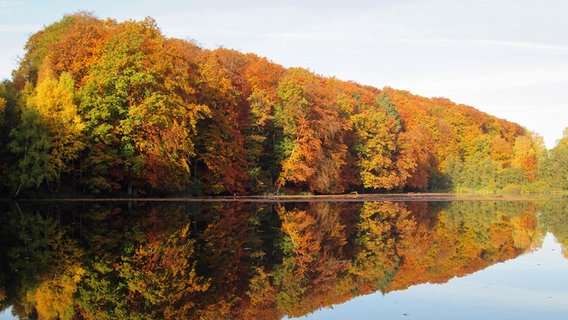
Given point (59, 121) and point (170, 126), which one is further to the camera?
point (170, 126)

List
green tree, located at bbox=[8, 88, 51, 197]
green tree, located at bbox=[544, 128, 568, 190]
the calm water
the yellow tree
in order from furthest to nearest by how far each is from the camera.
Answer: green tree, located at bbox=[544, 128, 568, 190] → the yellow tree → green tree, located at bbox=[8, 88, 51, 197] → the calm water

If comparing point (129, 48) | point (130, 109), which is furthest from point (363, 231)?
point (129, 48)

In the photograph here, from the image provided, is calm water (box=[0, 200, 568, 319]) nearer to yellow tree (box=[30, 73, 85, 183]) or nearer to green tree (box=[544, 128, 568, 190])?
yellow tree (box=[30, 73, 85, 183])

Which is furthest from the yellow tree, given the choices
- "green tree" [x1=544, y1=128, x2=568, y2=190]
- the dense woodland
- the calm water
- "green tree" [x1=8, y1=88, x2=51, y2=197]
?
"green tree" [x1=544, y1=128, x2=568, y2=190]

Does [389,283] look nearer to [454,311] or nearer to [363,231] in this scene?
[454,311]

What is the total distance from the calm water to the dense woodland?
15804 mm

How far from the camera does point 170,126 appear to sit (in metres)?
40.1

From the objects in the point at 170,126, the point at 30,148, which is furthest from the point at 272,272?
the point at 170,126

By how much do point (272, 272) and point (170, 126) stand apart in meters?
28.7

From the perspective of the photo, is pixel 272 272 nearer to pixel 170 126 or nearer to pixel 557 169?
pixel 170 126

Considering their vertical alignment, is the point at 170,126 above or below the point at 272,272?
above

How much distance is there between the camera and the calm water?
31.4 feet

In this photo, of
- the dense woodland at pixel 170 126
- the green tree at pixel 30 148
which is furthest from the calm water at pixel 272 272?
the dense woodland at pixel 170 126

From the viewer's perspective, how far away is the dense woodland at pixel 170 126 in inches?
1471
